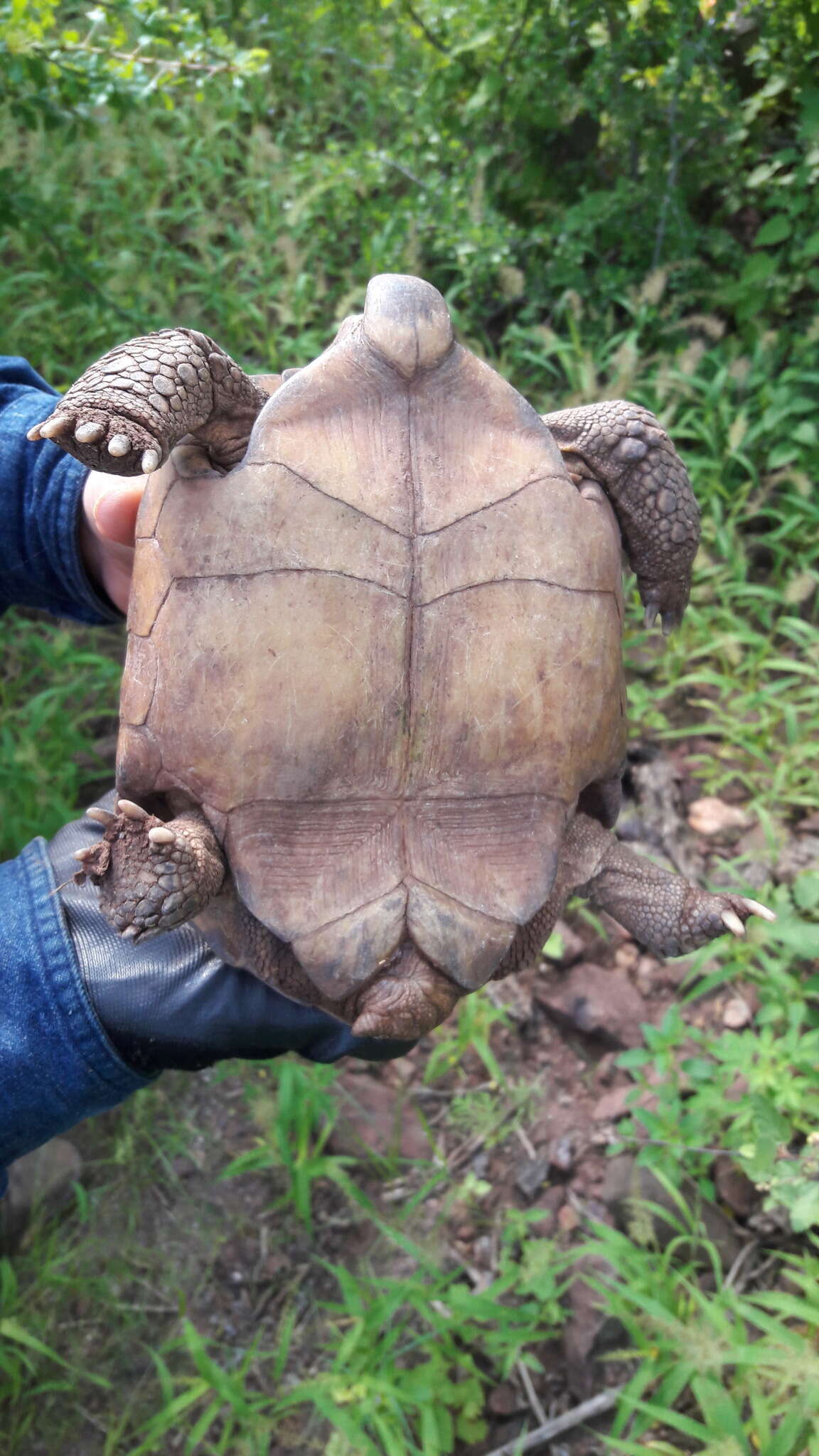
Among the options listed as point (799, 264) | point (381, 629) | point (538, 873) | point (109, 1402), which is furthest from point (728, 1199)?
point (799, 264)

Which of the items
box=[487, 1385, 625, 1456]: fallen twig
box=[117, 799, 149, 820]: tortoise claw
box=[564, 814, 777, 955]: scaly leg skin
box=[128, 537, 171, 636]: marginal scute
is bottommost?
box=[487, 1385, 625, 1456]: fallen twig

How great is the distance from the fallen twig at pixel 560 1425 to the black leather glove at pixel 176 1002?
91 centimetres

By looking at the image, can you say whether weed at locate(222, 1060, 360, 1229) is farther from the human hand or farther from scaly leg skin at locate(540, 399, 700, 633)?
scaly leg skin at locate(540, 399, 700, 633)

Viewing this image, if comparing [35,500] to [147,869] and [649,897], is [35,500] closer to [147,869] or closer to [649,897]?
[147,869]

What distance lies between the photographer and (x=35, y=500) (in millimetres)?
2344

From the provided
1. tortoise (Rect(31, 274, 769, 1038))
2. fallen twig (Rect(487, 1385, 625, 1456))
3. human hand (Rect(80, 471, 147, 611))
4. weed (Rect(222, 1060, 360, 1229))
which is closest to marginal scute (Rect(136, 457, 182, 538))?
tortoise (Rect(31, 274, 769, 1038))

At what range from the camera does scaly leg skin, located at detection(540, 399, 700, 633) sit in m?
2.01

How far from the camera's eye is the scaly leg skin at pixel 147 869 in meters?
1.59

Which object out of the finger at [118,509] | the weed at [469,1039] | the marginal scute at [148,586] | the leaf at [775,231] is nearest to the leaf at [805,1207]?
the weed at [469,1039]

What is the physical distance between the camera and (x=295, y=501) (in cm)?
165

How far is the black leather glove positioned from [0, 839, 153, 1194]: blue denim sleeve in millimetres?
42

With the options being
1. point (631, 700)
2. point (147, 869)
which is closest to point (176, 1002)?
point (147, 869)

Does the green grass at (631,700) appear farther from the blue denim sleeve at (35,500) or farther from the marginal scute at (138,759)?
the marginal scute at (138,759)

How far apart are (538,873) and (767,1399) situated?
3.97 ft
